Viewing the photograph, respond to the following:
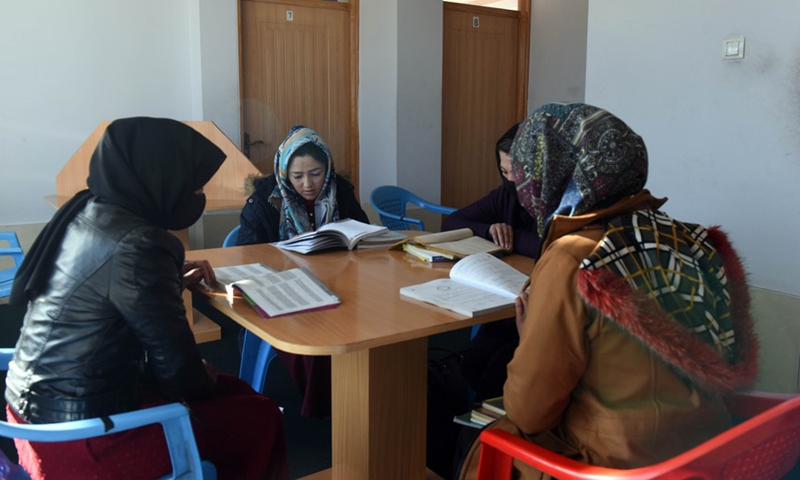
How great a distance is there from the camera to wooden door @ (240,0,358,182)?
5535mm

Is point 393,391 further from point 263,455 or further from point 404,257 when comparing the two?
point 404,257

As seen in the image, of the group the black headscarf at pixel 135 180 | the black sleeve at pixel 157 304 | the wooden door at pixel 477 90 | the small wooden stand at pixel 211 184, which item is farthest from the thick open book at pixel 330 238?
the wooden door at pixel 477 90

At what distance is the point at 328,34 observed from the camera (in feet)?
19.1

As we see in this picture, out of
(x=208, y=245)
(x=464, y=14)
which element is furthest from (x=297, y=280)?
(x=464, y=14)

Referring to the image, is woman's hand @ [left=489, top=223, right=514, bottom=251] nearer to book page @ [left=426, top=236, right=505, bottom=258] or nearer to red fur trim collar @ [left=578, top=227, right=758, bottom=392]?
book page @ [left=426, top=236, right=505, bottom=258]

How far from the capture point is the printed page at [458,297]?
1.67 meters

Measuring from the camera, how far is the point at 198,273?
1.98m

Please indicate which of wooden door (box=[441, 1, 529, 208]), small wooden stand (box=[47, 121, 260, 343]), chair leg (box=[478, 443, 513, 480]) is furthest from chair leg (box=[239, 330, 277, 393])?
wooden door (box=[441, 1, 529, 208])

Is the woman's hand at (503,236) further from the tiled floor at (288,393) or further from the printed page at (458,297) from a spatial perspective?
the tiled floor at (288,393)

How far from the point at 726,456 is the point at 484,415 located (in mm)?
679

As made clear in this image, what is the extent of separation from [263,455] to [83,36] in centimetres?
411

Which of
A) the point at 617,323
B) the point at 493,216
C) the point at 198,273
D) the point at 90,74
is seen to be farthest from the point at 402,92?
the point at 617,323

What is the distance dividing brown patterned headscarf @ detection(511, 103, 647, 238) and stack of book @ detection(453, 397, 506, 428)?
0.48m

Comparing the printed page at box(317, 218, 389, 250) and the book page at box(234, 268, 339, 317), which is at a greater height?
the printed page at box(317, 218, 389, 250)
